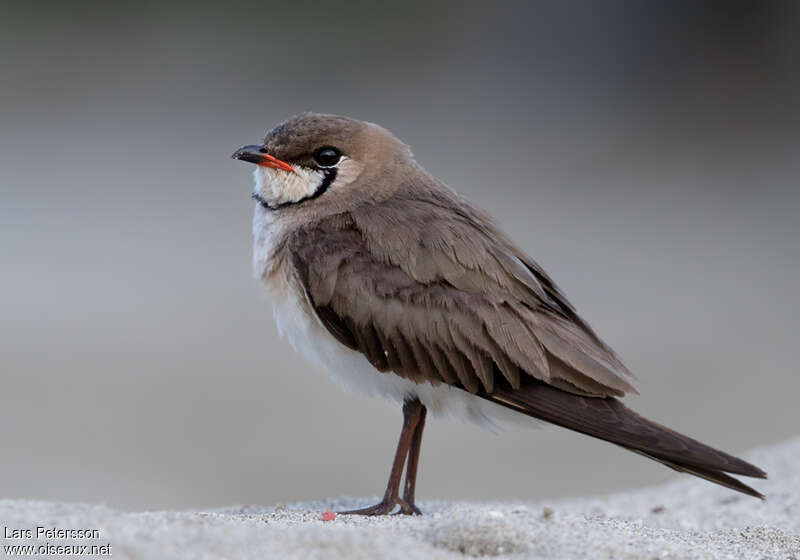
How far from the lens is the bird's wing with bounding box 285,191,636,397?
544cm

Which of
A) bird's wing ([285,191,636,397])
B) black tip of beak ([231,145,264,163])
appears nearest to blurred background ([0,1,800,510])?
black tip of beak ([231,145,264,163])

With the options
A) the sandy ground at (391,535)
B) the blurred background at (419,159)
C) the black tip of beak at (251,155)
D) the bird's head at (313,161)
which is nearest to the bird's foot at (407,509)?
the sandy ground at (391,535)

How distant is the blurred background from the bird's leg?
4.16 meters

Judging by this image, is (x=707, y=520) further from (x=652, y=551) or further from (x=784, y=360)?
(x=784, y=360)

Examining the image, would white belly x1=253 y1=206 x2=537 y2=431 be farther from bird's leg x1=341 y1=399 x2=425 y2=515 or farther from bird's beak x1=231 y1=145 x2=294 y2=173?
bird's beak x1=231 y1=145 x2=294 y2=173

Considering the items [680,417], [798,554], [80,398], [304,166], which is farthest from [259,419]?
[798,554]

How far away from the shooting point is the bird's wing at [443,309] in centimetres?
544

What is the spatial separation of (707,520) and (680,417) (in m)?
5.49

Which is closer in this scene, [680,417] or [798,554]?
[798,554]

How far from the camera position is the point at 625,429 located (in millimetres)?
5223

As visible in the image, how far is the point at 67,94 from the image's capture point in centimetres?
2180

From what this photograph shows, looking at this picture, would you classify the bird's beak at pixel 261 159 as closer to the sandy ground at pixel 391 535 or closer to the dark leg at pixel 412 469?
the dark leg at pixel 412 469

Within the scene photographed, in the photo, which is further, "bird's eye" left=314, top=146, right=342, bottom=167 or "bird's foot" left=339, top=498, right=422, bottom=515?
"bird's eye" left=314, top=146, right=342, bottom=167

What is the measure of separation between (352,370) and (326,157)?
1205 mm
